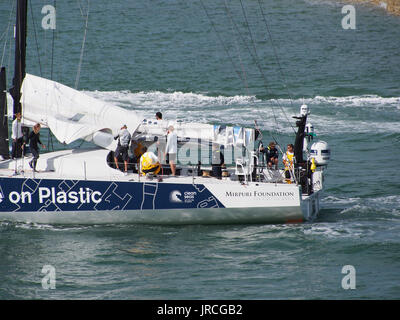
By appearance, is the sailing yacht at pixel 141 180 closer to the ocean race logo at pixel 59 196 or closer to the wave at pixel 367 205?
the ocean race logo at pixel 59 196

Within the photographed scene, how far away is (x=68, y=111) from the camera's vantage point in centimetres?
2158

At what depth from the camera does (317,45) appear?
4991cm

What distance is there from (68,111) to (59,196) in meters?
2.85

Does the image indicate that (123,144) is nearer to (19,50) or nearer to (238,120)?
(19,50)

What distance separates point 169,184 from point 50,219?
3304mm

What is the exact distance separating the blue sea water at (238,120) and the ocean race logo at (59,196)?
77cm

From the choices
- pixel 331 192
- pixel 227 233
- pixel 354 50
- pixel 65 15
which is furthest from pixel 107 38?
pixel 227 233

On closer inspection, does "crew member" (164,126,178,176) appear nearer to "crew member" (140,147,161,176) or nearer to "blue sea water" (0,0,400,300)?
"crew member" (140,147,161,176)

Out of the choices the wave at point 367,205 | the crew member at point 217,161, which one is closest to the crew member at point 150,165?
the crew member at point 217,161

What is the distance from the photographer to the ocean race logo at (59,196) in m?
19.8

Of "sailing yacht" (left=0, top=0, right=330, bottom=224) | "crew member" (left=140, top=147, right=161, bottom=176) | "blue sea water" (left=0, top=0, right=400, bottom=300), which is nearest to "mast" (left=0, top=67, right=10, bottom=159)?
"sailing yacht" (left=0, top=0, right=330, bottom=224)

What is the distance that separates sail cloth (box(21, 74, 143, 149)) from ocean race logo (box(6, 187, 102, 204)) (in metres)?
1.81

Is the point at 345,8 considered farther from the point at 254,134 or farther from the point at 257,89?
the point at 254,134

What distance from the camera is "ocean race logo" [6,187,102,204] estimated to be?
19.8m
